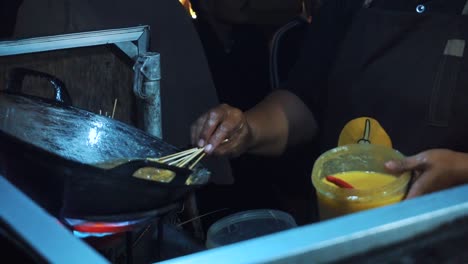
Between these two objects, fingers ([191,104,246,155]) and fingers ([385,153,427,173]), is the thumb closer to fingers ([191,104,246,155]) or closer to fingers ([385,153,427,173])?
fingers ([385,153,427,173])

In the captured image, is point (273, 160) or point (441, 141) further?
point (273, 160)

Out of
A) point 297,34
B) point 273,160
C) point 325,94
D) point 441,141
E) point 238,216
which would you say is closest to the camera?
point 238,216

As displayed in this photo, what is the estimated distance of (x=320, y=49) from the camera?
1.94 metres

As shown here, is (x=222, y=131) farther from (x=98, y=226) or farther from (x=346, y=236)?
(x=346, y=236)

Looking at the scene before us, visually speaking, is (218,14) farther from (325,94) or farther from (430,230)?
(430,230)

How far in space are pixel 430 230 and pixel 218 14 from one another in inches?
119

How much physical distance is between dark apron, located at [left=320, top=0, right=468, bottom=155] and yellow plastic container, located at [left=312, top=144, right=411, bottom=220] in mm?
362

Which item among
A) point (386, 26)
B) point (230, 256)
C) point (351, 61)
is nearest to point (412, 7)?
point (386, 26)

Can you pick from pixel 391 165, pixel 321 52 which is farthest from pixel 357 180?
pixel 321 52

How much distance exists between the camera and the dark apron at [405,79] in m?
1.57

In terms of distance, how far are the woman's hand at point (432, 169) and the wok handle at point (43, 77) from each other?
0.82 m

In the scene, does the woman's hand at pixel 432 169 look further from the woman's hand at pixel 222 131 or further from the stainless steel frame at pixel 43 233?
the stainless steel frame at pixel 43 233

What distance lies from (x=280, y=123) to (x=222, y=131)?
1.28 ft

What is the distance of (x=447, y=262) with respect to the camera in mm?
717
